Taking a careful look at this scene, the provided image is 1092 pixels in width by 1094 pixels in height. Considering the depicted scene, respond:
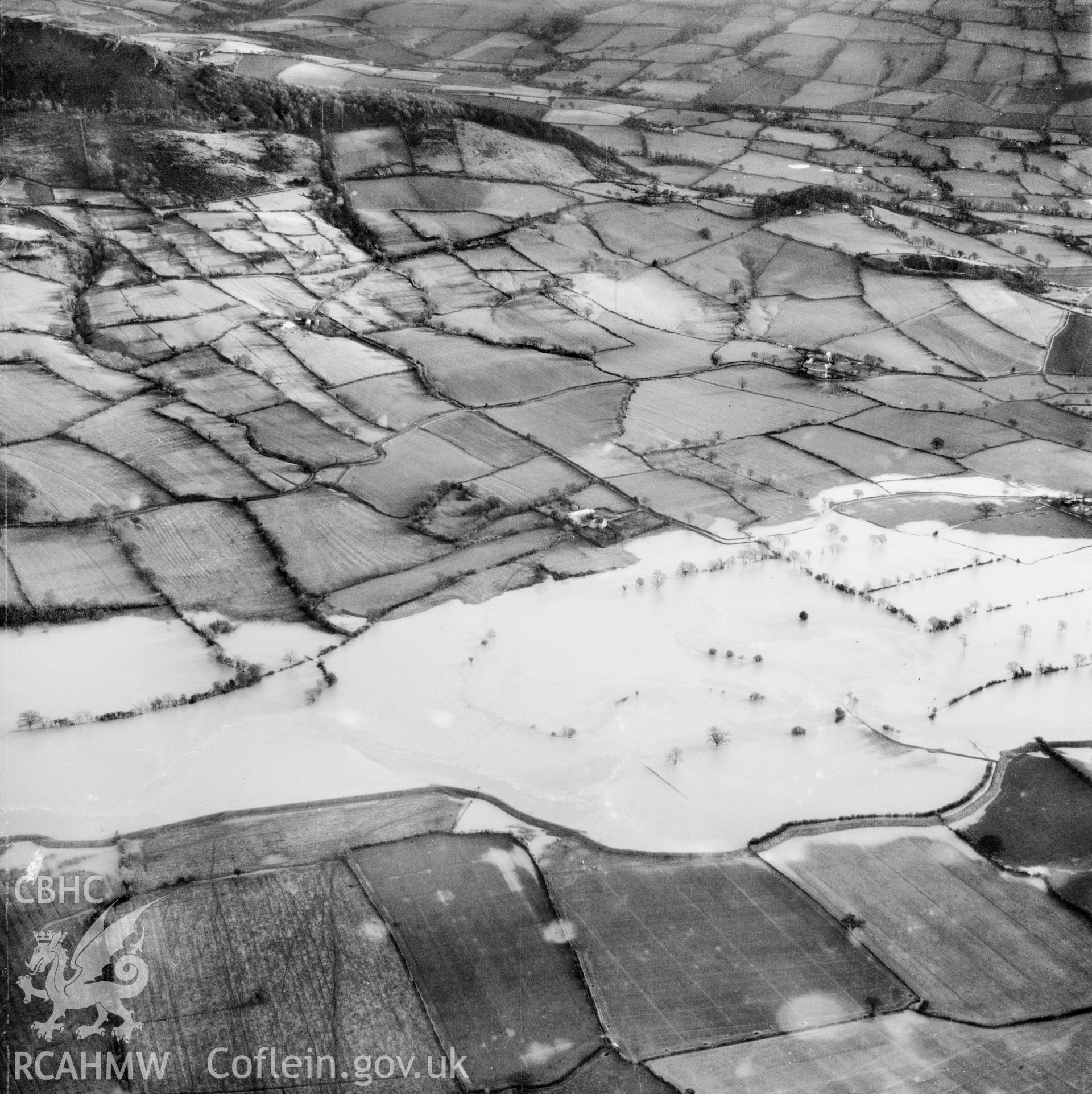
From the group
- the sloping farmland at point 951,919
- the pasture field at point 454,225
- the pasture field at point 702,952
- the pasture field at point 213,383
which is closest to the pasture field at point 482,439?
the pasture field at point 213,383

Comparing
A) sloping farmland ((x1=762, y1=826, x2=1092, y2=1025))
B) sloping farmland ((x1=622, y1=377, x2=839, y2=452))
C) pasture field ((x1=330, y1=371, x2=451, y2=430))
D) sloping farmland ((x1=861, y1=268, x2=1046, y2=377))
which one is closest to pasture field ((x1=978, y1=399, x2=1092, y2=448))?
sloping farmland ((x1=861, y1=268, x2=1046, y2=377))

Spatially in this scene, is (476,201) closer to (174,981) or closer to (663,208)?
(663,208)

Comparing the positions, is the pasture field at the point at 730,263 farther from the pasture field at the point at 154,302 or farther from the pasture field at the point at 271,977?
the pasture field at the point at 271,977

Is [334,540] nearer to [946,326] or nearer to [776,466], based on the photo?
[776,466]

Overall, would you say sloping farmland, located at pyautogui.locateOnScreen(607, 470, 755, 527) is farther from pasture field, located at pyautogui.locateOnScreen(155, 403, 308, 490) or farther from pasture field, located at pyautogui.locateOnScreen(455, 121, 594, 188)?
pasture field, located at pyautogui.locateOnScreen(455, 121, 594, 188)

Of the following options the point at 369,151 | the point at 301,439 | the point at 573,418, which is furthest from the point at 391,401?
the point at 369,151

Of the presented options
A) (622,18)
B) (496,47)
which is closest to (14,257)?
(496,47)
